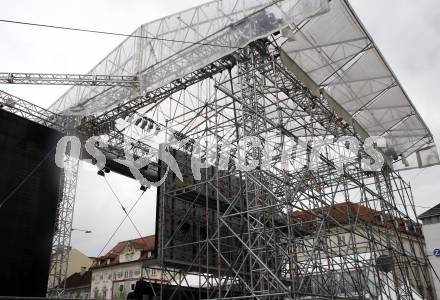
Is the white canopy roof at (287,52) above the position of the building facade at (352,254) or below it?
above

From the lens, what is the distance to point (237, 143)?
13.8 m

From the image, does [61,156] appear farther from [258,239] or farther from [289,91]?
[289,91]

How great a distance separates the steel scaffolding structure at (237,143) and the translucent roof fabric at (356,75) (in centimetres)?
16

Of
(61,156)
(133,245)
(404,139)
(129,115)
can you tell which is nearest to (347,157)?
(404,139)

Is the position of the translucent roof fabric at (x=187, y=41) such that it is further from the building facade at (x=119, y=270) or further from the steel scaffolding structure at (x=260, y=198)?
the building facade at (x=119, y=270)

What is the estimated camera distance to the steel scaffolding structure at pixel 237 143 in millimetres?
13070

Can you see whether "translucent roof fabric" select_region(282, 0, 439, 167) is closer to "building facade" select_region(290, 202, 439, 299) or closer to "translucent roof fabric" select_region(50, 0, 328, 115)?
"translucent roof fabric" select_region(50, 0, 328, 115)

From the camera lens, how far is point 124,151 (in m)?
21.0

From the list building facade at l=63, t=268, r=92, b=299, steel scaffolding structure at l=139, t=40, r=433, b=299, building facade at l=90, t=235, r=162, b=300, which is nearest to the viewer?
steel scaffolding structure at l=139, t=40, r=433, b=299

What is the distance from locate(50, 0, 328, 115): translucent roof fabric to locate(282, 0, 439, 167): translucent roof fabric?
0.90 meters

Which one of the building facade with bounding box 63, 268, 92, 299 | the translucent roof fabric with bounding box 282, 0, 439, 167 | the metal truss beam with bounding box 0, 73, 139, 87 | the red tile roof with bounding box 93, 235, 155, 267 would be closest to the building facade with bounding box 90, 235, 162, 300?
the red tile roof with bounding box 93, 235, 155, 267

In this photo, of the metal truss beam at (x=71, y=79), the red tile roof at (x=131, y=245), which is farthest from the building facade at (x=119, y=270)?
the metal truss beam at (x=71, y=79)

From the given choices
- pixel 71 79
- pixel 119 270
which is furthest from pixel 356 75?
pixel 119 270

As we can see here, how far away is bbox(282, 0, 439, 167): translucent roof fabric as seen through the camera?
47.2ft
